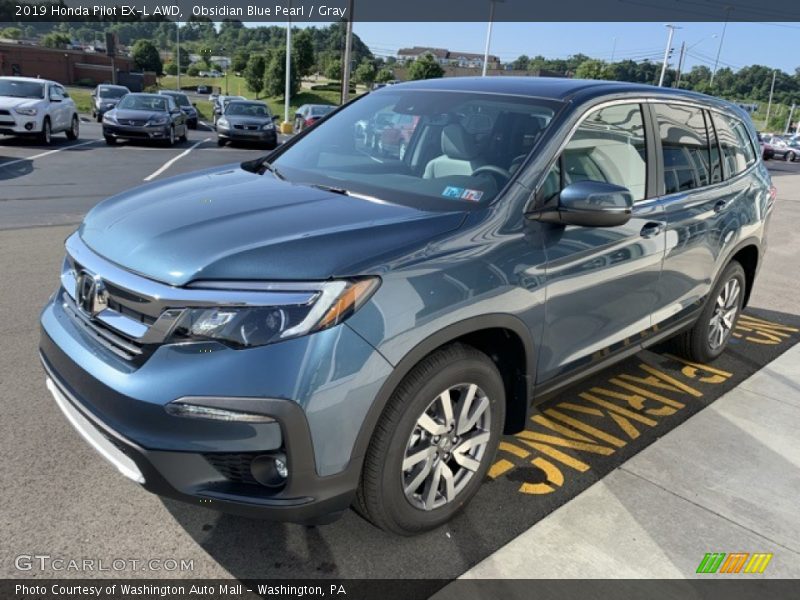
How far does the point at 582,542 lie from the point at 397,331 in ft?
4.29

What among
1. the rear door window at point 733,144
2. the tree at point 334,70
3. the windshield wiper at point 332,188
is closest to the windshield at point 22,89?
the windshield wiper at point 332,188

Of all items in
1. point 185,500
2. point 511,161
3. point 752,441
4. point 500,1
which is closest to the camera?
point 185,500

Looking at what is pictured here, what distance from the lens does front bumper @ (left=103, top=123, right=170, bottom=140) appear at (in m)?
17.8

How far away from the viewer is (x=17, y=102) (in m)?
15.8

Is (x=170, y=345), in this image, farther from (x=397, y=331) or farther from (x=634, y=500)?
(x=634, y=500)

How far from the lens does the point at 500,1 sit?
146 ft

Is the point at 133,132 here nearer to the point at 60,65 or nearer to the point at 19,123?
the point at 19,123

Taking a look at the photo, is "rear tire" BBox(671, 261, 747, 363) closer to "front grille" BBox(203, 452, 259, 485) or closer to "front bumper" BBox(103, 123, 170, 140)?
"front grille" BBox(203, 452, 259, 485)

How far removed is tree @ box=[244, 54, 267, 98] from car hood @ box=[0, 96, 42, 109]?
214 ft

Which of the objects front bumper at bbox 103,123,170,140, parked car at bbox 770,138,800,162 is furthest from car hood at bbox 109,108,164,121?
parked car at bbox 770,138,800,162

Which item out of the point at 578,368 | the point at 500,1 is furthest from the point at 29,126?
the point at 500,1

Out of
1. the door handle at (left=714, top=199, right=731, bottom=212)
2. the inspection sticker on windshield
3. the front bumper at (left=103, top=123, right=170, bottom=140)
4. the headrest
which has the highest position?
the headrest

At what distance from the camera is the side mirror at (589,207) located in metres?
2.75

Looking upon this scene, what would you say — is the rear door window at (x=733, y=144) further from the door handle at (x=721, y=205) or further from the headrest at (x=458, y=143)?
the headrest at (x=458, y=143)
